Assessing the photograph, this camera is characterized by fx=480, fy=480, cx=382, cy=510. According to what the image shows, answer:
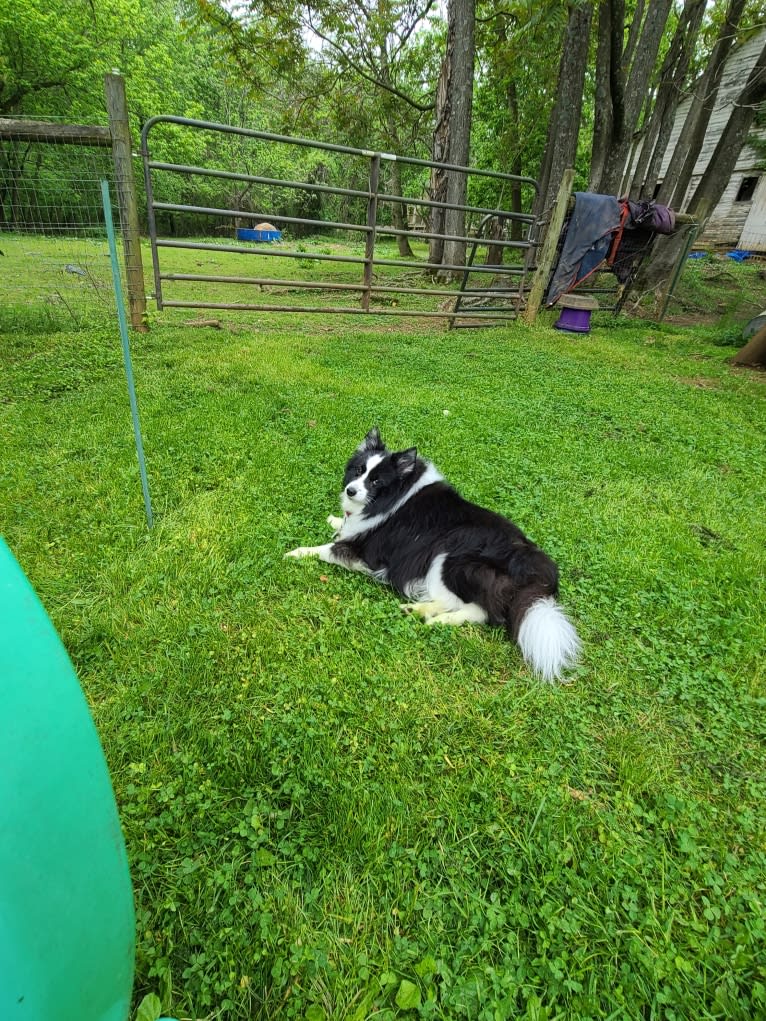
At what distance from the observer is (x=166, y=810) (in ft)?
4.60

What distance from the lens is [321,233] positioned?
34.8m

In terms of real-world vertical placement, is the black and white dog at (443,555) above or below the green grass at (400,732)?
above

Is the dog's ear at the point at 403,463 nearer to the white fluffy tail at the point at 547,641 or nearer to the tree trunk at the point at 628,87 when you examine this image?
the white fluffy tail at the point at 547,641

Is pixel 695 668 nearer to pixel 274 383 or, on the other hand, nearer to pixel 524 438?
Answer: pixel 524 438

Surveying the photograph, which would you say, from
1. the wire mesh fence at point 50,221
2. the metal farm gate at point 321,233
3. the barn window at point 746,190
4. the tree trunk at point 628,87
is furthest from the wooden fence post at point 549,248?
the barn window at point 746,190

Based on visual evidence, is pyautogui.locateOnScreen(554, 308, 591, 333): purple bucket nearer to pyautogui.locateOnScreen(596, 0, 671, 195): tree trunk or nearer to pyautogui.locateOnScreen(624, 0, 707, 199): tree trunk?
pyautogui.locateOnScreen(596, 0, 671, 195): tree trunk

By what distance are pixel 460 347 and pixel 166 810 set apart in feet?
20.4

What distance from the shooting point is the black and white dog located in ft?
6.75

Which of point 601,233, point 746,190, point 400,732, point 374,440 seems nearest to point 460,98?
point 601,233

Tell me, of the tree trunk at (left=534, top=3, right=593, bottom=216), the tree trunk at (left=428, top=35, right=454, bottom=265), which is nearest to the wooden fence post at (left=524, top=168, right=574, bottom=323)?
the tree trunk at (left=534, top=3, right=593, bottom=216)

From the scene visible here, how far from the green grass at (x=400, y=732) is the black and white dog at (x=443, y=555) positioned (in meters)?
0.13

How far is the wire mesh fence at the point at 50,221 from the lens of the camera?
5031mm

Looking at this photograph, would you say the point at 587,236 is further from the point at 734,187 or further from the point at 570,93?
the point at 734,187

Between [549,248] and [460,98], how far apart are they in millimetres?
4378
